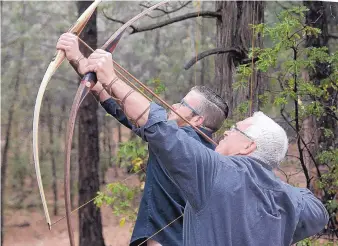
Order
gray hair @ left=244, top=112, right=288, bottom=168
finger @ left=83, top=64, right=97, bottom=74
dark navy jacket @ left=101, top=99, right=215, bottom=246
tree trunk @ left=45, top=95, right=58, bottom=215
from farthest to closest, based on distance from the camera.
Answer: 1. tree trunk @ left=45, top=95, right=58, bottom=215
2. dark navy jacket @ left=101, top=99, right=215, bottom=246
3. gray hair @ left=244, top=112, right=288, bottom=168
4. finger @ left=83, top=64, right=97, bottom=74

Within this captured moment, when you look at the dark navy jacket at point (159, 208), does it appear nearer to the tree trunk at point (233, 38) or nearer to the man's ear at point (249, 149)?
the man's ear at point (249, 149)

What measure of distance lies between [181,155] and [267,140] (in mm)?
342

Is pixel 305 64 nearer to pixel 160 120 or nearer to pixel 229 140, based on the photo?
pixel 229 140

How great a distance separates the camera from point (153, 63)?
8891 millimetres

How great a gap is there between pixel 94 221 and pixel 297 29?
4.08 metres

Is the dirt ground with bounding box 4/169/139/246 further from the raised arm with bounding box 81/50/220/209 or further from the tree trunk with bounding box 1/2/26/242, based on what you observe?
the raised arm with bounding box 81/50/220/209

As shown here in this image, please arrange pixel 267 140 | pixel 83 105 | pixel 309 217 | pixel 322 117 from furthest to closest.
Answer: pixel 83 105 → pixel 322 117 → pixel 309 217 → pixel 267 140

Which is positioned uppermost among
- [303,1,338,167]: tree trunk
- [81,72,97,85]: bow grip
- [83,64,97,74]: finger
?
[83,64,97,74]: finger

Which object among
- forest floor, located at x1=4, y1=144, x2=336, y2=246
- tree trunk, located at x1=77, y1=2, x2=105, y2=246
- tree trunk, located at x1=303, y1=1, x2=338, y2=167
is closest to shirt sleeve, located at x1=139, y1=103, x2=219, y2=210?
tree trunk, located at x1=303, y1=1, x2=338, y2=167

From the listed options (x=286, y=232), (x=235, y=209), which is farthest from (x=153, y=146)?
(x=286, y=232)

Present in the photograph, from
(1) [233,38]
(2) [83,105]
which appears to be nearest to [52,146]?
(2) [83,105]

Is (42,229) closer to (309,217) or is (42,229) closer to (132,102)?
(309,217)

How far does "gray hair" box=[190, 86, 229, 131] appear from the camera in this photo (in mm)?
2121

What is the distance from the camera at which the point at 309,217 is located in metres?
1.71
